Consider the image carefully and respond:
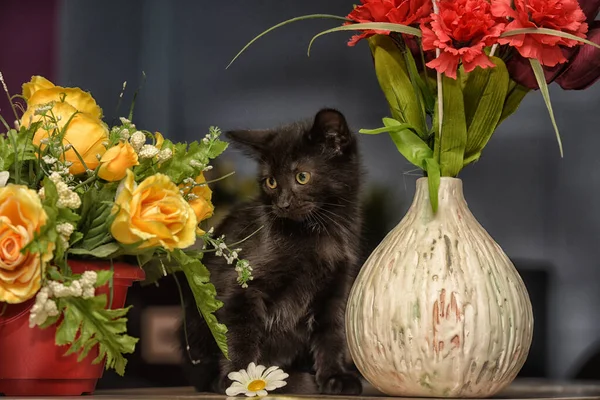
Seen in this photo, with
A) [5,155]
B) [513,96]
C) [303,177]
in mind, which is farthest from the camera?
[303,177]

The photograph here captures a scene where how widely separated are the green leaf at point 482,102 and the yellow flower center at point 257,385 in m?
0.43

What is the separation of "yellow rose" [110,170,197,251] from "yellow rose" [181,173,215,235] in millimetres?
99

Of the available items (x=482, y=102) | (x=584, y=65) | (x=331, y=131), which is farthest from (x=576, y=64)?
(x=331, y=131)

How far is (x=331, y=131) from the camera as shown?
1.23 meters

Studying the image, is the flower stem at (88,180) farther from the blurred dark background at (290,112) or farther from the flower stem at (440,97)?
the flower stem at (440,97)

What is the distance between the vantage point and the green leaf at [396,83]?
112 cm

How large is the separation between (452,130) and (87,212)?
0.49 meters

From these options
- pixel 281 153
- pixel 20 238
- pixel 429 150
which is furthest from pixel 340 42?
pixel 20 238

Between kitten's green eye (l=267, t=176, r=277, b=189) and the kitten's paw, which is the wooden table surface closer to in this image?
the kitten's paw

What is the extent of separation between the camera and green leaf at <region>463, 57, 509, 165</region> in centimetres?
107

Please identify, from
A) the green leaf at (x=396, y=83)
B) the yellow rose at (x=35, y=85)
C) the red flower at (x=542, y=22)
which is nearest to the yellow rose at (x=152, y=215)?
the yellow rose at (x=35, y=85)

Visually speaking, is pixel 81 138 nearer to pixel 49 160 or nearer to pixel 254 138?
pixel 49 160

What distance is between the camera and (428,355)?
989 millimetres

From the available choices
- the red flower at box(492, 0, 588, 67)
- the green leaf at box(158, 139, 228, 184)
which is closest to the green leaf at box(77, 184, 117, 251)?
the green leaf at box(158, 139, 228, 184)
